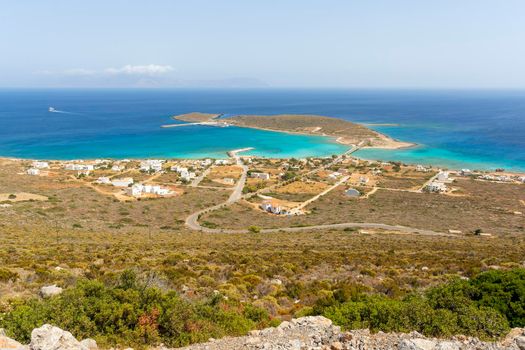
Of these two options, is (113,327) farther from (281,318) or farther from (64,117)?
(64,117)

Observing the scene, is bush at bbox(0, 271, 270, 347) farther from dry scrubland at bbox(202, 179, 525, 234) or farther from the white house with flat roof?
the white house with flat roof

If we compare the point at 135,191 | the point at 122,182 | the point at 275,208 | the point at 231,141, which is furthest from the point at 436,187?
the point at 231,141

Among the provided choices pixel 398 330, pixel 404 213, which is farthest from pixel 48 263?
pixel 404 213

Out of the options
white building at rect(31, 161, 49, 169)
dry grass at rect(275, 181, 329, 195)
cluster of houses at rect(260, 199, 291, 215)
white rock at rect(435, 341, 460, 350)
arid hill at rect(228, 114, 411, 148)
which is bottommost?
dry grass at rect(275, 181, 329, 195)

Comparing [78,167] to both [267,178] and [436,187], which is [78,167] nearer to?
[267,178]

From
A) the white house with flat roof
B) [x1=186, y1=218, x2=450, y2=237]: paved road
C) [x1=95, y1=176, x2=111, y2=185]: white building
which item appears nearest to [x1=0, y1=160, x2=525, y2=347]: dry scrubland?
[x1=186, y1=218, x2=450, y2=237]: paved road
